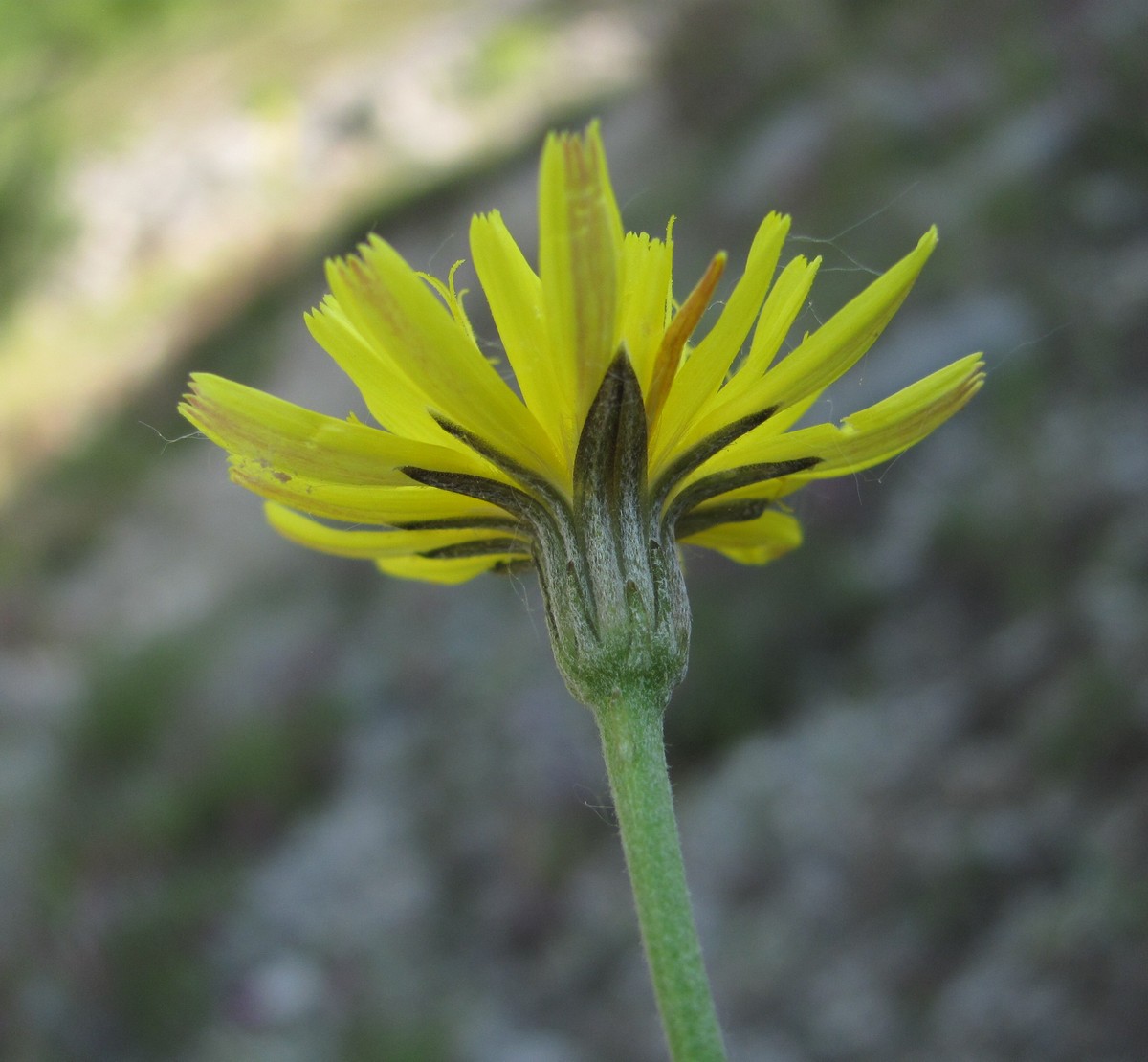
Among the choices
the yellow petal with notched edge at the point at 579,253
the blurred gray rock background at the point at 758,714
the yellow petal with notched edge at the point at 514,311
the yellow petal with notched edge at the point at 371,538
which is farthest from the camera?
the blurred gray rock background at the point at 758,714

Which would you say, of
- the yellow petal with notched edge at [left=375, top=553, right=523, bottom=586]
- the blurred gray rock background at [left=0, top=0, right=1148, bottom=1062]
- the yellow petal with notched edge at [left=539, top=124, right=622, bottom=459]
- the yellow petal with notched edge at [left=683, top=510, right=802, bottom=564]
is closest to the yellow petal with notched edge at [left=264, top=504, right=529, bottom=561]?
the yellow petal with notched edge at [left=375, top=553, right=523, bottom=586]

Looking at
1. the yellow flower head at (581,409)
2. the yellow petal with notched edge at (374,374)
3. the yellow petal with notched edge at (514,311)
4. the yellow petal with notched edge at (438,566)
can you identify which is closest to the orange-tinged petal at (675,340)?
the yellow flower head at (581,409)

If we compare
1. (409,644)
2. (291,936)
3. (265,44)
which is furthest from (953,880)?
(265,44)

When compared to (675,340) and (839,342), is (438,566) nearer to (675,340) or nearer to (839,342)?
(675,340)

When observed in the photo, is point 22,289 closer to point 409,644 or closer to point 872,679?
point 409,644

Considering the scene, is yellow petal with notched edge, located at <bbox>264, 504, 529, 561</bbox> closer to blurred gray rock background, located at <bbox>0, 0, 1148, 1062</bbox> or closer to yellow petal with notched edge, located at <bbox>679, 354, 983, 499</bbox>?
blurred gray rock background, located at <bbox>0, 0, 1148, 1062</bbox>

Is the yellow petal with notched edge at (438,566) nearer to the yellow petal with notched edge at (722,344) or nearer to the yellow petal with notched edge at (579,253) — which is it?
the yellow petal with notched edge at (722,344)

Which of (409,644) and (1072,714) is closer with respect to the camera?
(1072,714)

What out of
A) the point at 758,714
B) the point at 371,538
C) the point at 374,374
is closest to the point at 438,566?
the point at 371,538

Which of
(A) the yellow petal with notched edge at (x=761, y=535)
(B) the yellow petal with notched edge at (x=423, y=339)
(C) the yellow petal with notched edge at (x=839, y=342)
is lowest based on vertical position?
(A) the yellow petal with notched edge at (x=761, y=535)
